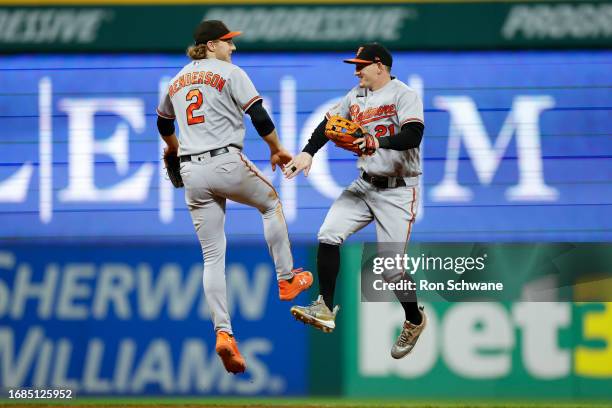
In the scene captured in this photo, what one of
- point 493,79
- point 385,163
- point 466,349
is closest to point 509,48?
point 493,79

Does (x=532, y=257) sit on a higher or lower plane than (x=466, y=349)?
higher

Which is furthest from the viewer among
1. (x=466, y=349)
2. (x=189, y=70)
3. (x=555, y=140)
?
(x=555, y=140)

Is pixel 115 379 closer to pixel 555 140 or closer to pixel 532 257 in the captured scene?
pixel 532 257

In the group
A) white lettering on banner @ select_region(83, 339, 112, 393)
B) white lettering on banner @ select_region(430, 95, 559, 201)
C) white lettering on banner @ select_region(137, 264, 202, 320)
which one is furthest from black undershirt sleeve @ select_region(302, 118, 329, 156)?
white lettering on banner @ select_region(83, 339, 112, 393)

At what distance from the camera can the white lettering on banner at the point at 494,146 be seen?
9.37 metres

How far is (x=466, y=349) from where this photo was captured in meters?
8.68

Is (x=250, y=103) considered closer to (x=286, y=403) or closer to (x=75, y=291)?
(x=286, y=403)

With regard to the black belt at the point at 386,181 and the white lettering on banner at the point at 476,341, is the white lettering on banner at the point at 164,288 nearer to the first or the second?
the white lettering on banner at the point at 476,341

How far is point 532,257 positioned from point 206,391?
2.41m

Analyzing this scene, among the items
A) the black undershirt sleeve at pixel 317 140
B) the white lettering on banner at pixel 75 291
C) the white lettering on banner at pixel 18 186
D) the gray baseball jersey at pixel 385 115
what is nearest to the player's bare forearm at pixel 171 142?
the black undershirt sleeve at pixel 317 140

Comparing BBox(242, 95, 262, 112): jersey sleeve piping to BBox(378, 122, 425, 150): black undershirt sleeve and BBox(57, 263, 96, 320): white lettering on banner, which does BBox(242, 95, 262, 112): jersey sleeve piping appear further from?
BBox(57, 263, 96, 320): white lettering on banner

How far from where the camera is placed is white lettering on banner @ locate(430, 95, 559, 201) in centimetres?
937

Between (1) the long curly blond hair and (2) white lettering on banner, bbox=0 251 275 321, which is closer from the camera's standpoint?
(1) the long curly blond hair

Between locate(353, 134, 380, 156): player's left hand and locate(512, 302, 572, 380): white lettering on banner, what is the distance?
2696 millimetres
